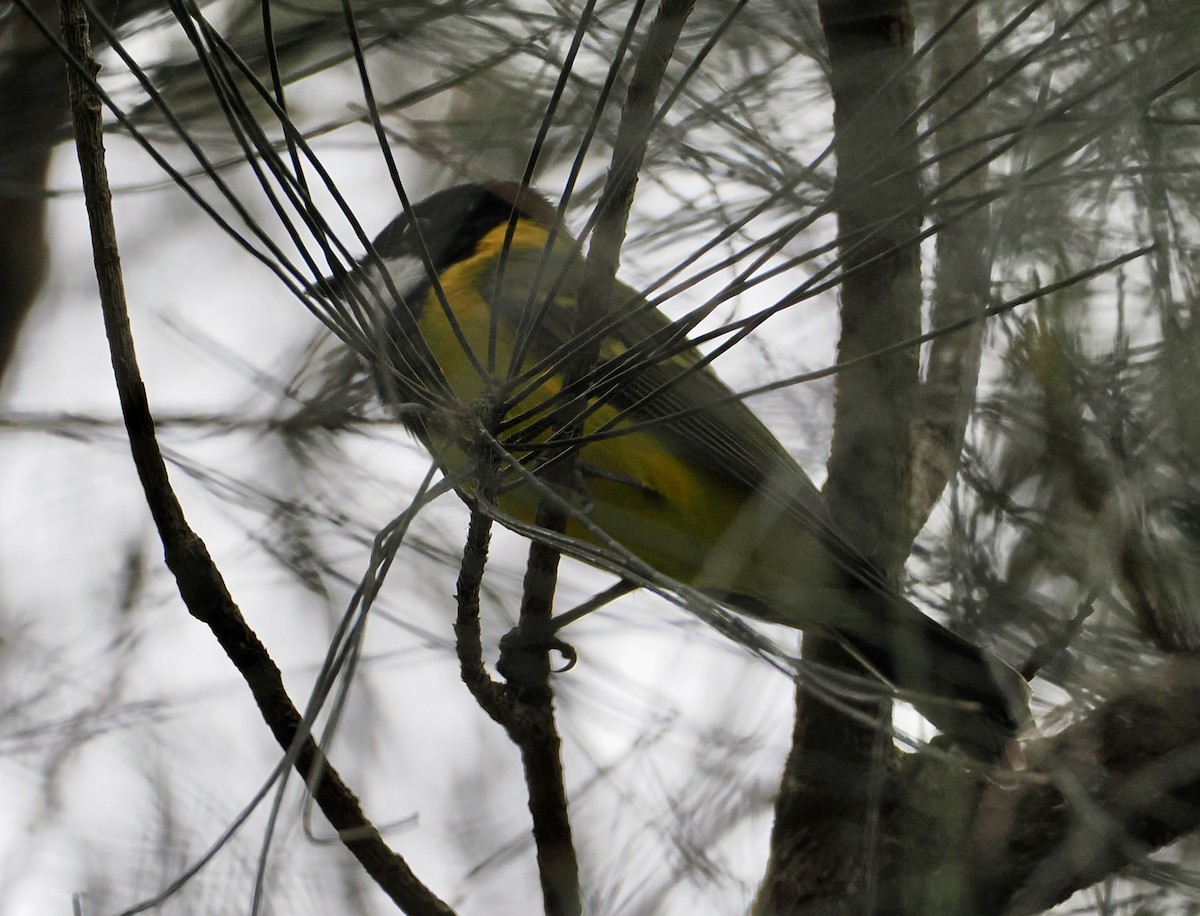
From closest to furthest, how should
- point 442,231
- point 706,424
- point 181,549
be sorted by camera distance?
1. point 181,549
2. point 706,424
3. point 442,231

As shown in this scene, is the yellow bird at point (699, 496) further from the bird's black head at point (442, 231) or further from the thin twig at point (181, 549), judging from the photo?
the thin twig at point (181, 549)

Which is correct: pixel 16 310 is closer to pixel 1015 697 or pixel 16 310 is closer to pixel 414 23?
pixel 414 23

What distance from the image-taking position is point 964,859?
1651 millimetres

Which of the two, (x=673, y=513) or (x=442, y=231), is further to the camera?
(x=442, y=231)

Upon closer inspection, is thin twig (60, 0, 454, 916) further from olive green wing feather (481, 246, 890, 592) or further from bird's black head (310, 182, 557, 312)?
bird's black head (310, 182, 557, 312)

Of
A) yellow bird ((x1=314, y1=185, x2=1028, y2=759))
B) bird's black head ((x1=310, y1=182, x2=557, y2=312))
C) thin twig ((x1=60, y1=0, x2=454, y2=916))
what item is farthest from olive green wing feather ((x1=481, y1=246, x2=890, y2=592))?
thin twig ((x1=60, y1=0, x2=454, y2=916))

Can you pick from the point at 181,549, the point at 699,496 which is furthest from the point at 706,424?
the point at 181,549

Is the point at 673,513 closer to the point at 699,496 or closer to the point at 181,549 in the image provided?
the point at 699,496

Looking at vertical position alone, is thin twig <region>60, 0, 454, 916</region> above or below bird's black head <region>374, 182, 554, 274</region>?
below

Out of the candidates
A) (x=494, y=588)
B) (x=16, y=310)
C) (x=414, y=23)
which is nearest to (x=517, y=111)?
(x=414, y=23)

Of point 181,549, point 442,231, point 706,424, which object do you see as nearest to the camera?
point 181,549

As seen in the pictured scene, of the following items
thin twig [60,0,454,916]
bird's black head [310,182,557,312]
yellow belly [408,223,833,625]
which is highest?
bird's black head [310,182,557,312]

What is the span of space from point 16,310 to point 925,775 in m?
1.92

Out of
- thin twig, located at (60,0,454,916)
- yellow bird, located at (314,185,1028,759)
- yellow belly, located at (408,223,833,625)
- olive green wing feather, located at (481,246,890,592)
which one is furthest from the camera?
yellow belly, located at (408,223,833,625)
